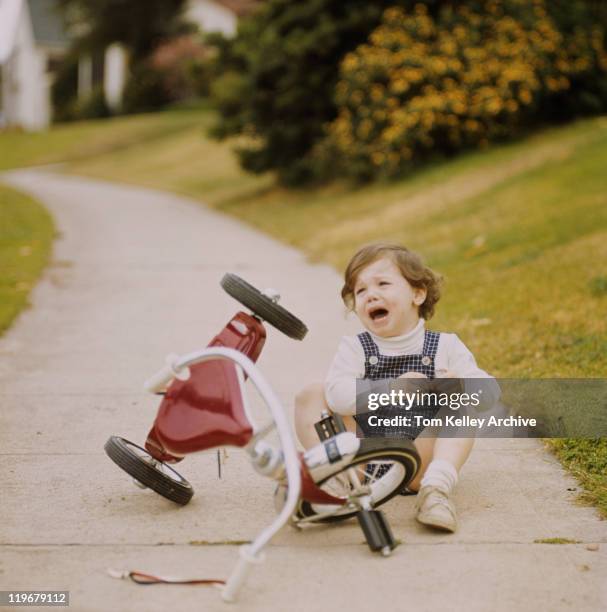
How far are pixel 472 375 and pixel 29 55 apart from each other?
48339 millimetres

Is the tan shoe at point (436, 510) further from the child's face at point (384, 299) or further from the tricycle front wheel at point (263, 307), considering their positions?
the tricycle front wheel at point (263, 307)

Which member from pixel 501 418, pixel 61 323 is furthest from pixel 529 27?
pixel 501 418

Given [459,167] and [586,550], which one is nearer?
[586,550]

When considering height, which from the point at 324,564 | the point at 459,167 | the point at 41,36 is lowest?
the point at 41,36

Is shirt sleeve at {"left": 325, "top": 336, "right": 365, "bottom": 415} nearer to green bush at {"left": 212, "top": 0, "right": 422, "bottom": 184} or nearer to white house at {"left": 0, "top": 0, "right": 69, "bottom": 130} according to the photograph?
green bush at {"left": 212, "top": 0, "right": 422, "bottom": 184}

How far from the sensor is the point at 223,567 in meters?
2.93

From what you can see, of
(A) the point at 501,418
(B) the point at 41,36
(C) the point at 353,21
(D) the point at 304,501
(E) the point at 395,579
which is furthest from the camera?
(B) the point at 41,36

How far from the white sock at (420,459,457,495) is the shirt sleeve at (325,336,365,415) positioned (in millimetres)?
355

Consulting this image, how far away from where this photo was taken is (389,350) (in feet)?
11.7

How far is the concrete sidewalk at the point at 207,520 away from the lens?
9.07ft

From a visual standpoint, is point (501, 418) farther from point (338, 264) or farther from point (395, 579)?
point (338, 264)

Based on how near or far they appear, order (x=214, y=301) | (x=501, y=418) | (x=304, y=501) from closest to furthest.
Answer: (x=304, y=501) < (x=501, y=418) < (x=214, y=301)

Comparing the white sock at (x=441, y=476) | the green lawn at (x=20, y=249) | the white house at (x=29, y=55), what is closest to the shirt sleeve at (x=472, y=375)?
the white sock at (x=441, y=476)

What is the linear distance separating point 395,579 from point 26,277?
20.7 ft
